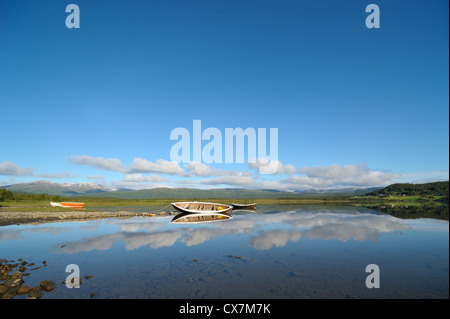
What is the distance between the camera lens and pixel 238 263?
19.1m

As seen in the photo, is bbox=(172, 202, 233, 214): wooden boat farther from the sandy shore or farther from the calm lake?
the calm lake

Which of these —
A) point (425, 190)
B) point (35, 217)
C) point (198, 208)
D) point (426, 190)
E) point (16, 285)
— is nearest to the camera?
point (16, 285)

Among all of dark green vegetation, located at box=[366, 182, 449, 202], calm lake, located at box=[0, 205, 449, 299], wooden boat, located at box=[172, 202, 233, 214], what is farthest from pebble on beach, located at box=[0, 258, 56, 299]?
dark green vegetation, located at box=[366, 182, 449, 202]

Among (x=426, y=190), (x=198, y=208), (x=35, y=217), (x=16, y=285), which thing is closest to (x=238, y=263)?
(x=16, y=285)

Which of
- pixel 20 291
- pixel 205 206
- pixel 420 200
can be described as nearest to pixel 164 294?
pixel 20 291

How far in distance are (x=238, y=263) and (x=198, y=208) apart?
42.8 meters

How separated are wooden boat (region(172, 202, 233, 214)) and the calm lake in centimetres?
2647

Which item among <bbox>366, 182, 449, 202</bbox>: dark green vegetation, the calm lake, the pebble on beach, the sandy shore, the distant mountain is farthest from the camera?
the distant mountain

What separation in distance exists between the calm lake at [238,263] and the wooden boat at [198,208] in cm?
2647

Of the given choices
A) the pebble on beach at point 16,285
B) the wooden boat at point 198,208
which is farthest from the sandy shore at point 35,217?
the pebble on beach at point 16,285

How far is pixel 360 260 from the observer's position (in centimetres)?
1975

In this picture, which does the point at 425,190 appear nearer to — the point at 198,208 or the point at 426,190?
the point at 426,190

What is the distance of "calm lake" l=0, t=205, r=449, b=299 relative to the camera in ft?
44.5
